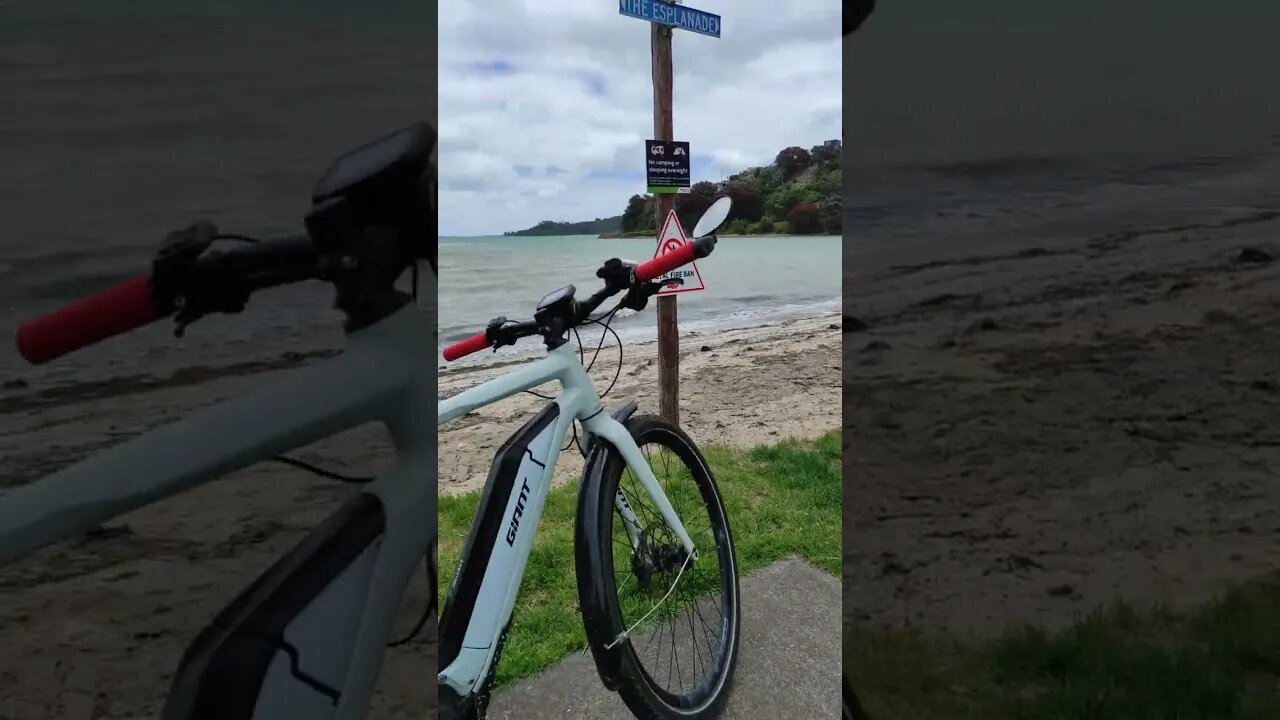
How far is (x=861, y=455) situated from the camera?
1411 mm

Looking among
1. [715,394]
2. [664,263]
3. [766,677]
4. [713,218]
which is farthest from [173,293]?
[715,394]

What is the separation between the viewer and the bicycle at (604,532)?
4.31ft

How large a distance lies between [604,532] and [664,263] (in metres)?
0.58

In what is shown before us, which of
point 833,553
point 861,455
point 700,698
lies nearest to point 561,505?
point 833,553

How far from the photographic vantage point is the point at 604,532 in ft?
4.85

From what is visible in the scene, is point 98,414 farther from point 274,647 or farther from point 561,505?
point 561,505

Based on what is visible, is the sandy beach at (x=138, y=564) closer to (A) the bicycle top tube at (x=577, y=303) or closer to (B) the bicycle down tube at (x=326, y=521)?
(B) the bicycle down tube at (x=326, y=521)

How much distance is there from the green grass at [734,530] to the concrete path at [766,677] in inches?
3.2

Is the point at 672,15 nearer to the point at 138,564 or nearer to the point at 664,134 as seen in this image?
the point at 664,134

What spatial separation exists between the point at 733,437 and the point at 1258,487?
229cm

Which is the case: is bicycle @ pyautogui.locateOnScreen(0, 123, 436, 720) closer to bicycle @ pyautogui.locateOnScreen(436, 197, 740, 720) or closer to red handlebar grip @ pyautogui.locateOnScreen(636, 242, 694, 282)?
bicycle @ pyautogui.locateOnScreen(436, 197, 740, 720)

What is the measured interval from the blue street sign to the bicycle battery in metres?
2.16

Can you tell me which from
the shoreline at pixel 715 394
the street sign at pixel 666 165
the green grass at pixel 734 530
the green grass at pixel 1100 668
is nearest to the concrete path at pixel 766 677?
the green grass at pixel 734 530

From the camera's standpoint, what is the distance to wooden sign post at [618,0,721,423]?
2.55 m
